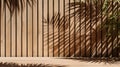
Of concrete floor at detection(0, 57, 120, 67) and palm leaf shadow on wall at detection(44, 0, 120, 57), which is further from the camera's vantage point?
palm leaf shadow on wall at detection(44, 0, 120, 57)

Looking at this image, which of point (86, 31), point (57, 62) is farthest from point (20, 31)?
point (86, 31)

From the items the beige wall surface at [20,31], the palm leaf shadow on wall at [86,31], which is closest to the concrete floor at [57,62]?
the beige wall surface at [20,31]

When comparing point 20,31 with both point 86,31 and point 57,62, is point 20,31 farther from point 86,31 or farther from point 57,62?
point 86,31

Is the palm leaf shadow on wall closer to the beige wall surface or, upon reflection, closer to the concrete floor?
the beige wall surface

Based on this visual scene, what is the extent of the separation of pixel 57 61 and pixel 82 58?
2.45 ft

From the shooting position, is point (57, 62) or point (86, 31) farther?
point (86, 31)

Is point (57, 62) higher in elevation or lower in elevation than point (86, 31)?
lower

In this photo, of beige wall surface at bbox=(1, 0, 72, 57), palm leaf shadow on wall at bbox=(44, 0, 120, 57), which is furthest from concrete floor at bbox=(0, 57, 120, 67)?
palm leaf shadow on wall at bbox=(44, 0, 120, 57)

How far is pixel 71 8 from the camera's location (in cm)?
1054

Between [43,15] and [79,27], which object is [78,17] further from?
[43,15]

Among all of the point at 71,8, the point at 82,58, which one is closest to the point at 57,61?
the point at 82,58

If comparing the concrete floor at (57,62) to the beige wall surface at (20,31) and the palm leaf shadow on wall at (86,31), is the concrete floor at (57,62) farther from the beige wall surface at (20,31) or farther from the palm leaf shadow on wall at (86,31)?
the palm leaf shadow on wall at (86,31)

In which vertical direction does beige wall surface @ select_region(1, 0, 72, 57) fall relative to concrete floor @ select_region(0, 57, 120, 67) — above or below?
above

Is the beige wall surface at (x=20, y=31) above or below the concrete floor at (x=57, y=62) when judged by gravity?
above
